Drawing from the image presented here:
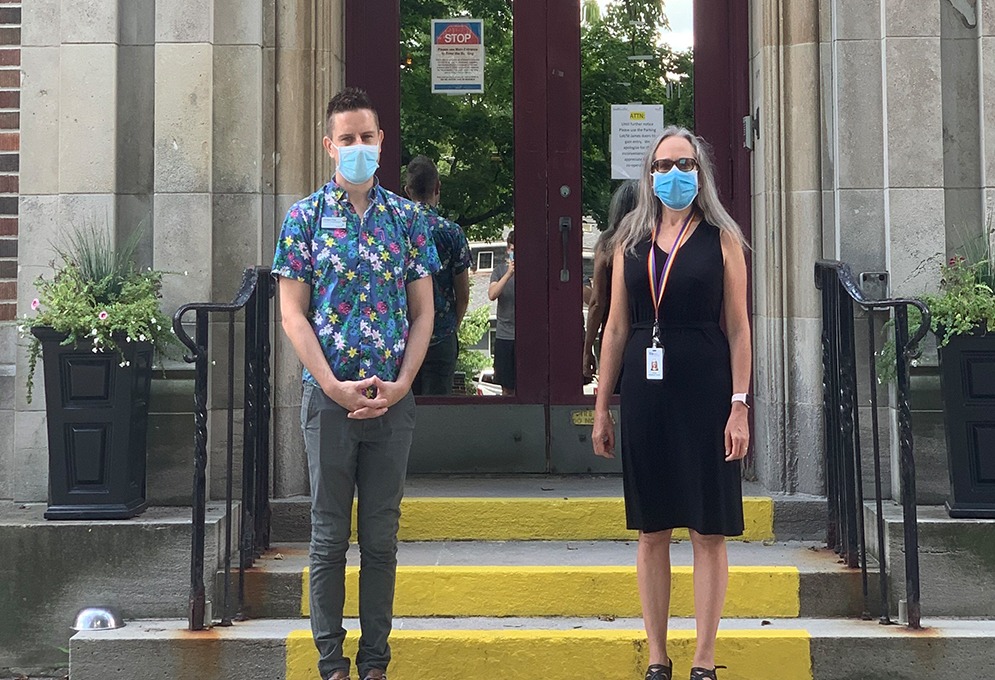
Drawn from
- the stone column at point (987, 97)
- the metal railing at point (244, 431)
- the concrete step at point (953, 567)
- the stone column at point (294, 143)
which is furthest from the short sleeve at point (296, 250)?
the stone column at point (987, 97)

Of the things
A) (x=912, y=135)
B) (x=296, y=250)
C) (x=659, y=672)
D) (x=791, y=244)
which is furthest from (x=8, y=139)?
(x=912, y=135)

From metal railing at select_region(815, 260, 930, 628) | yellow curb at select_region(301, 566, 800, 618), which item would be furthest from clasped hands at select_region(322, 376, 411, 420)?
metal railing at select_region(815, 260, 930, 628)

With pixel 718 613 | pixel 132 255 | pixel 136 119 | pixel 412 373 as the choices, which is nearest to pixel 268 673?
pixel 412 373

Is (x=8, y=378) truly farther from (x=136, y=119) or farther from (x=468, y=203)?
(x=468, y=203)

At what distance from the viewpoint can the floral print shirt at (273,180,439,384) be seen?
378 cm

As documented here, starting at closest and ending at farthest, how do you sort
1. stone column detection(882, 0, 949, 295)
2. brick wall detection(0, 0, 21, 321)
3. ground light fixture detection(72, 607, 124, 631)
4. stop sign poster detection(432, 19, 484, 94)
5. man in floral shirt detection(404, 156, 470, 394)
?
ground light fixture detection(72, 607, 124, 631) → man in floral shirt detection(404, 156, 470, 394) → stone column detection(882, 0, 949, 295) → brick wall detection(0, 0, 21, 321) → stop sign poster detection(432, 19, 484, 94)

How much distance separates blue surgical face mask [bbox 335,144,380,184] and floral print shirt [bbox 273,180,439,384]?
0.09 meters

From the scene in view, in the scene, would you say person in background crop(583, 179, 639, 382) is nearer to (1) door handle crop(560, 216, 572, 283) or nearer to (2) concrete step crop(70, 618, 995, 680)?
(2) concrete step crop(70, 618, 995, 680)

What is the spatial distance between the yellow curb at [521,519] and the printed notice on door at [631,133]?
75.0 inches

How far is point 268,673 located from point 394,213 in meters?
1.82

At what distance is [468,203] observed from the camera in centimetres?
629

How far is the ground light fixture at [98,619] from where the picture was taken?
4.61 m

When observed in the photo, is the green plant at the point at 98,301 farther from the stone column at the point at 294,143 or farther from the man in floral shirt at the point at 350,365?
the man in floral shirt at the point at 350,365

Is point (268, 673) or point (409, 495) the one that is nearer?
point (268, 673)
